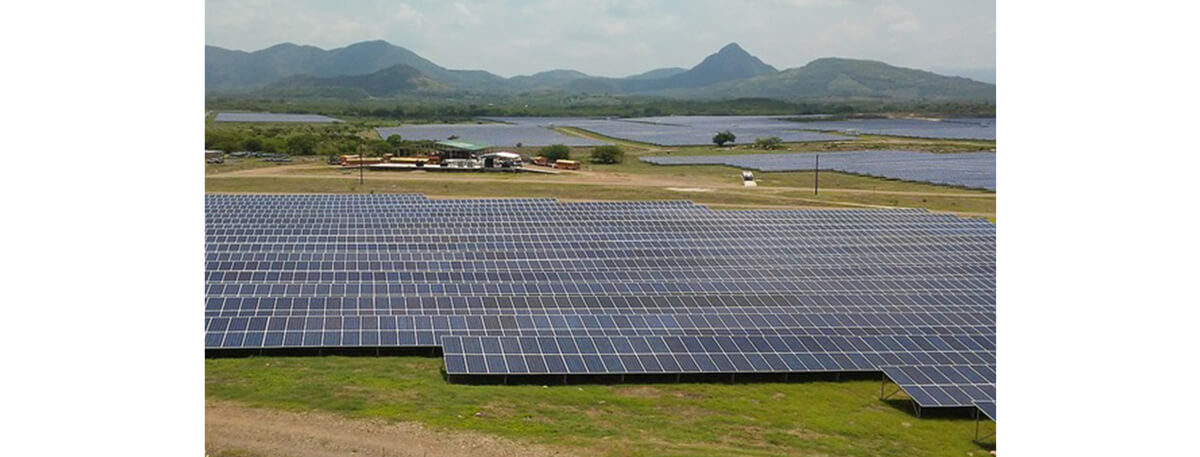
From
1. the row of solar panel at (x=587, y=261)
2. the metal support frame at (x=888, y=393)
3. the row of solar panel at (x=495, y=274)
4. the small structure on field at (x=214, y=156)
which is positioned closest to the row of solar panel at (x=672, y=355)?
the metal support frame at (x=888, y=393)

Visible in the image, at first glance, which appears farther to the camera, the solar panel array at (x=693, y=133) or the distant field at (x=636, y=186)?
the solar panel array at (x=693, y=133)

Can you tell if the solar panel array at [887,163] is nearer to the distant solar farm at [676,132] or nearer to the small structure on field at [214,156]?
the distant solar farm at [676,132]

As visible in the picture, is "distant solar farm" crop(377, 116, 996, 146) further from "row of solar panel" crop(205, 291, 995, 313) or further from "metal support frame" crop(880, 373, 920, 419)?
"metal support frame" crop(880, 373, 920, 419)

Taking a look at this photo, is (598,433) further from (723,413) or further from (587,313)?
(587,313)

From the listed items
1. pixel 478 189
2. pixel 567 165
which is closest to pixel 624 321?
pixel 478 189

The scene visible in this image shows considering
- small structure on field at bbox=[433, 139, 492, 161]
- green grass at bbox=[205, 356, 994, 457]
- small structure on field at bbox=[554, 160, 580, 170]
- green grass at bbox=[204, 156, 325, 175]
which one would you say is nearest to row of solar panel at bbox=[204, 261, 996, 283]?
green grass at bbox=[205, 356, 994, 457]

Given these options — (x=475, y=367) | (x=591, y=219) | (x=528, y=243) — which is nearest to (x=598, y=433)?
(x=475, y=367)

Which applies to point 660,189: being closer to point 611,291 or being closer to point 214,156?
point 611,291
